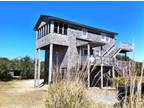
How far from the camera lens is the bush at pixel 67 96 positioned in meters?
4.15

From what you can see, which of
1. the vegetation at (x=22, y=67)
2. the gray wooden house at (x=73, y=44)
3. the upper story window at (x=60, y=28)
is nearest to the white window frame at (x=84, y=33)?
the gray wooden house at (x=73, y=44)

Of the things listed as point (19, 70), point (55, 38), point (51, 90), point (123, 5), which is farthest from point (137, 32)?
point (19, 70)

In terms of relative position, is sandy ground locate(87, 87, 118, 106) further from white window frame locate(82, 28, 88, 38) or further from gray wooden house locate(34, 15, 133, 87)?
white window frame locate(82, 28, 88, 38)

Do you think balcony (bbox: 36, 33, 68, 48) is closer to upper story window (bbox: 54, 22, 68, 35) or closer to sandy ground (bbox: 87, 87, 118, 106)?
upper story window (bbox: 54, 22, 68, 35)

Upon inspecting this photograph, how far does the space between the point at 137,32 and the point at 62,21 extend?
675 inches

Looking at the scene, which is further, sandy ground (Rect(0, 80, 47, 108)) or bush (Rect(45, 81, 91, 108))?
sandy ground (Rect(0, 80, 47, 108))

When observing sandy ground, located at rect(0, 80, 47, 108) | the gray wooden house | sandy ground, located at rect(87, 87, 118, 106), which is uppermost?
the gray wooden house

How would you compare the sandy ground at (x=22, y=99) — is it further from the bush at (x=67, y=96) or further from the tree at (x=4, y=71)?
the tree at (x=4, y=71)

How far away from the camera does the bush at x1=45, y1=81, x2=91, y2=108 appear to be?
13.6 feet

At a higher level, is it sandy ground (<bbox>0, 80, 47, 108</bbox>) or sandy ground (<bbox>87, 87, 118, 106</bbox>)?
sandy ground (<bbox>87, 87, 118, 106</bbox>)

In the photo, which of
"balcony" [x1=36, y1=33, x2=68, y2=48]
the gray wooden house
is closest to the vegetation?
the gray wooden house

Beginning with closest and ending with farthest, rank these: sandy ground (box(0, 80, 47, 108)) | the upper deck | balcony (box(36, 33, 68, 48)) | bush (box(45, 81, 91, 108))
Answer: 1. bush (box(45, 81, 91, 108))
2. sandy ground (box(0, 80, 47, 108))
3. balcony (box(36, 33, 68, 48))
4. the upper deck

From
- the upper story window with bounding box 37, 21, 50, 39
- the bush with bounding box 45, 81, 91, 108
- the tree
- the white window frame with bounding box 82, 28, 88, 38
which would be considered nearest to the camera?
the bush with bounding box 45, 81, 91, 108

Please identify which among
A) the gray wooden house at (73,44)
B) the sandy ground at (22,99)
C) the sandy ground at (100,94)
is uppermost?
the gray wooden house at (73,44)
